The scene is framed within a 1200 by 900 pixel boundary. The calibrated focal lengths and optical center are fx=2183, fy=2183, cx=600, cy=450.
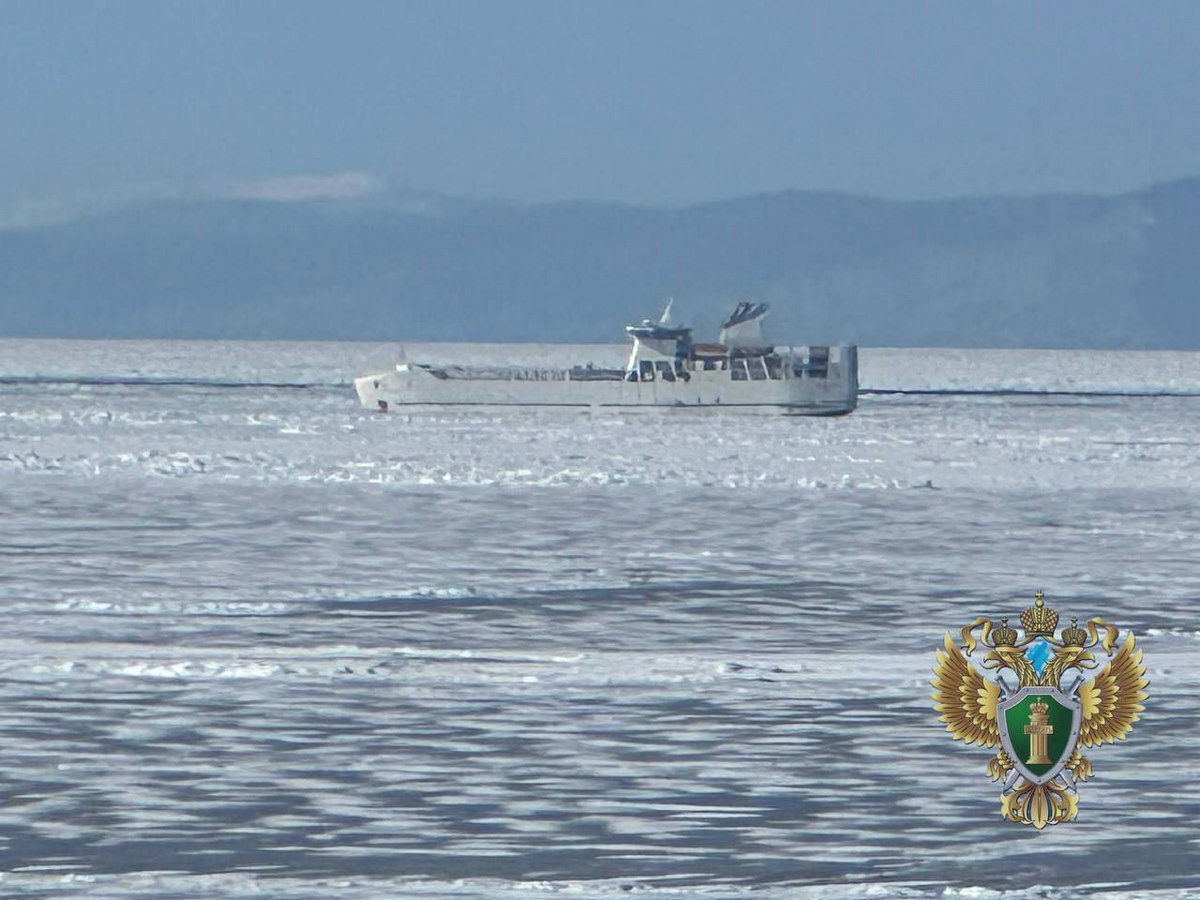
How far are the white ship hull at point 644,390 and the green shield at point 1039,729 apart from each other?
4354 inches

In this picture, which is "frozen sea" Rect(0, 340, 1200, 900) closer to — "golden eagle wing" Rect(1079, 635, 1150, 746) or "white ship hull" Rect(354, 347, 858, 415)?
"golden eagle wing" Rect(1079, 635, 1150, 746)

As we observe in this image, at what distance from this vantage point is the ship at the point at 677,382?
404 feet

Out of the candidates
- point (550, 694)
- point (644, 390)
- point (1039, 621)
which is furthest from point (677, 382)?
point (1039, 621)

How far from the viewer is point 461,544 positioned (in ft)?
119

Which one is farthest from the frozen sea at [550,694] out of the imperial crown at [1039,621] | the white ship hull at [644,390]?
the white ship hull at [644,390]

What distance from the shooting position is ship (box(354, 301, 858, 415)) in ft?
404

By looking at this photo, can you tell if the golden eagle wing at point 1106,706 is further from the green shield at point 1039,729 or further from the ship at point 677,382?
the ship at point 677,382

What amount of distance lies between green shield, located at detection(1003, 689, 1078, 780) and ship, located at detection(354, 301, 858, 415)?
110 meters

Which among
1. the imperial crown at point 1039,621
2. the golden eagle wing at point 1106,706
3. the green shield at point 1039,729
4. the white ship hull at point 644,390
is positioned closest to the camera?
the green shield at point 1039,729

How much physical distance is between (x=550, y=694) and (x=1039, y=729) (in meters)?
8.29

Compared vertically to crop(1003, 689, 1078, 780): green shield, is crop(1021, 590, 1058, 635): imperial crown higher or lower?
higher

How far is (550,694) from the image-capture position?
1920cm

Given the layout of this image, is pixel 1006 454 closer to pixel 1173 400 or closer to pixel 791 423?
pixel 791 423

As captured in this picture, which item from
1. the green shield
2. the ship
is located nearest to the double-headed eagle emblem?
the green shield
